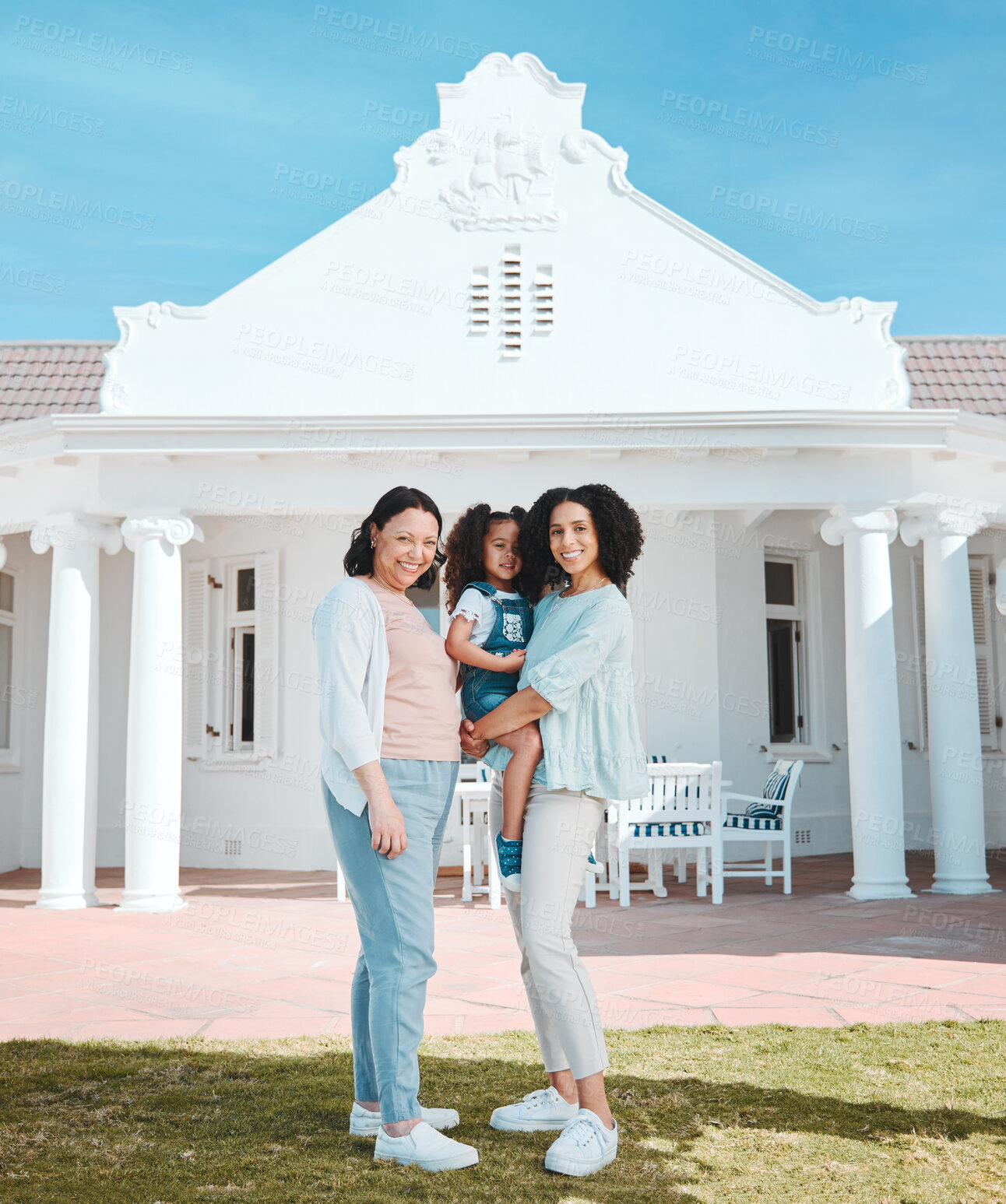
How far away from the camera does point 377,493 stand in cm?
764

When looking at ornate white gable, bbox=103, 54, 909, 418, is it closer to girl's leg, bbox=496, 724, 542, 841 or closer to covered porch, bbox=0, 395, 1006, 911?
covered porch, bbox=0, 395, 1006, 911

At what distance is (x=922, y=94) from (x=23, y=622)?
29.4ft

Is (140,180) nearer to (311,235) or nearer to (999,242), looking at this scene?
(311,235)

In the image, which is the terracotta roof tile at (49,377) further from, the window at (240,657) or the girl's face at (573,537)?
the girl's face at (573,537)

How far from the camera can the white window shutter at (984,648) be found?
11.1 meters

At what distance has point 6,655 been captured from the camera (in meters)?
10.3

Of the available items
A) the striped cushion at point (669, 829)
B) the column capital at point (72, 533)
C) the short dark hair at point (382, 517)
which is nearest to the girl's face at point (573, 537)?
the short dark hair at point (382, 517)

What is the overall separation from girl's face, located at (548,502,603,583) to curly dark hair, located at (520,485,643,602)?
2 centimetres

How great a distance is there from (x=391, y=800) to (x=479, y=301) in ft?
20.4

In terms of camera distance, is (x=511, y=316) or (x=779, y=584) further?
(x=779, y=584)

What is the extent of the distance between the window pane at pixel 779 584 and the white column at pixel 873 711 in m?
3.07

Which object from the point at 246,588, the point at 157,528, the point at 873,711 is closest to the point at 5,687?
the point at 246,588

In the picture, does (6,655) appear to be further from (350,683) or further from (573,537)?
(573,537)

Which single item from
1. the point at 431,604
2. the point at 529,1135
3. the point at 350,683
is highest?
the point at 431,604
